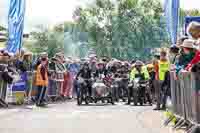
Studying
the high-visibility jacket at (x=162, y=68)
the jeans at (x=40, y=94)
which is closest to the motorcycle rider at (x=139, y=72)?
the high-visibility jacket at (x=162, y=68)

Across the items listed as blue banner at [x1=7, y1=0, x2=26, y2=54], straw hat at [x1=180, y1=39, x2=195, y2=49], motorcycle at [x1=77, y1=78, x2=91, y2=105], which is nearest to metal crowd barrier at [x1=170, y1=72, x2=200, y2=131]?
straw hat at [x1=180, y1=39, x2=195, y2=49]

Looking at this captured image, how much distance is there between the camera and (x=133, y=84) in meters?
27.6

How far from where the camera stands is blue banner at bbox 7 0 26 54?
82.7ft

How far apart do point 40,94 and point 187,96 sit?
12.1 m

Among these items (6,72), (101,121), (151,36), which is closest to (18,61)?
(6,72)

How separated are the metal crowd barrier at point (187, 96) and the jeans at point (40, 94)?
31.6ft

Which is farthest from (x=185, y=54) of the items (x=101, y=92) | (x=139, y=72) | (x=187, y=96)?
(x=101, y=92)

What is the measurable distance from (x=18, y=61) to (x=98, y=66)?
5286 mm

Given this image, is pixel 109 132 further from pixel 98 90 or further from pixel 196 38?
pixel 98 90

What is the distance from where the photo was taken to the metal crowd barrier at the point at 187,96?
12.2 m

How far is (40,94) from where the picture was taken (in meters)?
24.8

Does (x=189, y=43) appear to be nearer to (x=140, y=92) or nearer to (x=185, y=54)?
(x=185, y=54)

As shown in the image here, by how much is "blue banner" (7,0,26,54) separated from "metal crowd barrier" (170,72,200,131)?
421 inches

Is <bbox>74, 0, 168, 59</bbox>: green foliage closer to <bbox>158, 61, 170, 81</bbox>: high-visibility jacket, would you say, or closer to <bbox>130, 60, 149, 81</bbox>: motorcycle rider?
<bbox>130, 60, 149, 81</bbox>: motorcycle rider
